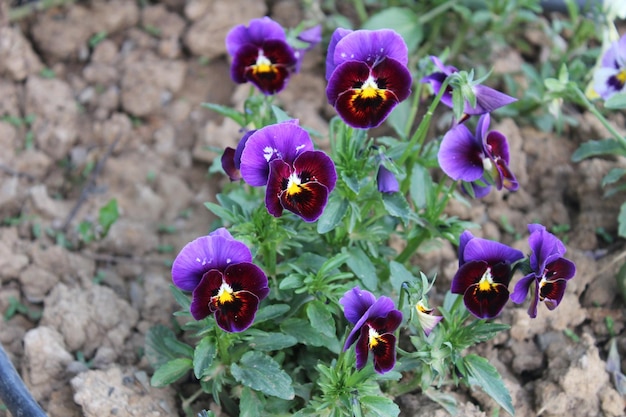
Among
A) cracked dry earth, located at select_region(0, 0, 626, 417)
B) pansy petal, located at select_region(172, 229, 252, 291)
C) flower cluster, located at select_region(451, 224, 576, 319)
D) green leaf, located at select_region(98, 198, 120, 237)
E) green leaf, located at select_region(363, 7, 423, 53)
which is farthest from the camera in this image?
green leaf, located at select_region(363, 7, 423, 53)

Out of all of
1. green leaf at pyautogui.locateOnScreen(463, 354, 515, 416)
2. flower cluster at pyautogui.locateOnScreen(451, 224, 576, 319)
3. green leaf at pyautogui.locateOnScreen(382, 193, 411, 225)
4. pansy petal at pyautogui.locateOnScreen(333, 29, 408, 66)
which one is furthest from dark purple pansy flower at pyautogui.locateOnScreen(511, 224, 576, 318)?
pansy petal at pyautogui.locateOnScreen(333, 29, 408, 66)

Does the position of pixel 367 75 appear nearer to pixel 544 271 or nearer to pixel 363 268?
pixel 363 268

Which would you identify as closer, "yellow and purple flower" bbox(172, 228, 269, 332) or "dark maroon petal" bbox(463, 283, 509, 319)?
"yellow and purple flower" bbox(172, 228, 269, 332)

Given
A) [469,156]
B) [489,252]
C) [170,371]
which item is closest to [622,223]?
[469,156]

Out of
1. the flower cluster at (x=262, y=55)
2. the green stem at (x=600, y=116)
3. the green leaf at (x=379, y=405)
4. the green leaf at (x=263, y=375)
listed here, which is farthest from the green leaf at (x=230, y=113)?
the green stem at (x=600, y=116)

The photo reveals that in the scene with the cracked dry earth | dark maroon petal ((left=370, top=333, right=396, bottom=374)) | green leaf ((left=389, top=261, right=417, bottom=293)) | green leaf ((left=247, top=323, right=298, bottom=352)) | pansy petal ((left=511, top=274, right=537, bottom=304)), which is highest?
pansy petal ((left=511, top=274, right=537, bottom=304))

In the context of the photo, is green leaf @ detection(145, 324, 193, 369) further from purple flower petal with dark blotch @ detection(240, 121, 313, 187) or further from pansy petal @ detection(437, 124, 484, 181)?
pansy petal @ detection(437, 124, 484, 181)
